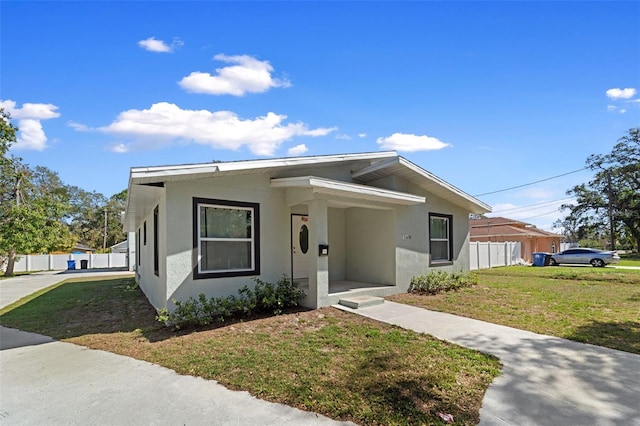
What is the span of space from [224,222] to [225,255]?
73 centimetres

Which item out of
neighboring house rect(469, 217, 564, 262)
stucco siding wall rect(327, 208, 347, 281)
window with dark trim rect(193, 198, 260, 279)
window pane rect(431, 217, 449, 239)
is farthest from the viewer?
neighboring house rect(469, 217, 564, 262)

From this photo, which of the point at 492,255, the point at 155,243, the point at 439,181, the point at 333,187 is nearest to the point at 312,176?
the point at 333,187

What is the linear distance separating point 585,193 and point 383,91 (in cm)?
3863

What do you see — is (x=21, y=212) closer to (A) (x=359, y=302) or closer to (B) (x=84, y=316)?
(B) (x=84, y=316)

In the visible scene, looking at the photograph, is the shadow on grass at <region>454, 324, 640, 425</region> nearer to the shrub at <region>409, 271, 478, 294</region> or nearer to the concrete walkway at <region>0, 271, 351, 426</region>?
the concrete walkway at <region>0, 271, 351, 426</region>

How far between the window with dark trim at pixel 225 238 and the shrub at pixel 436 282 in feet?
16.6

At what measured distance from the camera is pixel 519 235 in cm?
2945

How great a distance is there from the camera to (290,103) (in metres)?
12.0

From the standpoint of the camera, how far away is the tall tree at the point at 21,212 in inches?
927

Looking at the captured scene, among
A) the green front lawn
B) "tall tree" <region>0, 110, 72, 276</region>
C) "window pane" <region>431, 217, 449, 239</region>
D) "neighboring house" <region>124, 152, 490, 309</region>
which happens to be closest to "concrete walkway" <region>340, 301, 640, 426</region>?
the green front lawn

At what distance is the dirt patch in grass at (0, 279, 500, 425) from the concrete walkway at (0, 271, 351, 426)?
0.23 m

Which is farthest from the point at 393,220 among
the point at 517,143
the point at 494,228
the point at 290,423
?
the point at 494,228

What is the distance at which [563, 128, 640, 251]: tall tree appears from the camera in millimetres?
36375

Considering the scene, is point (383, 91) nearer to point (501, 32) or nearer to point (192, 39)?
point (501, 32)
